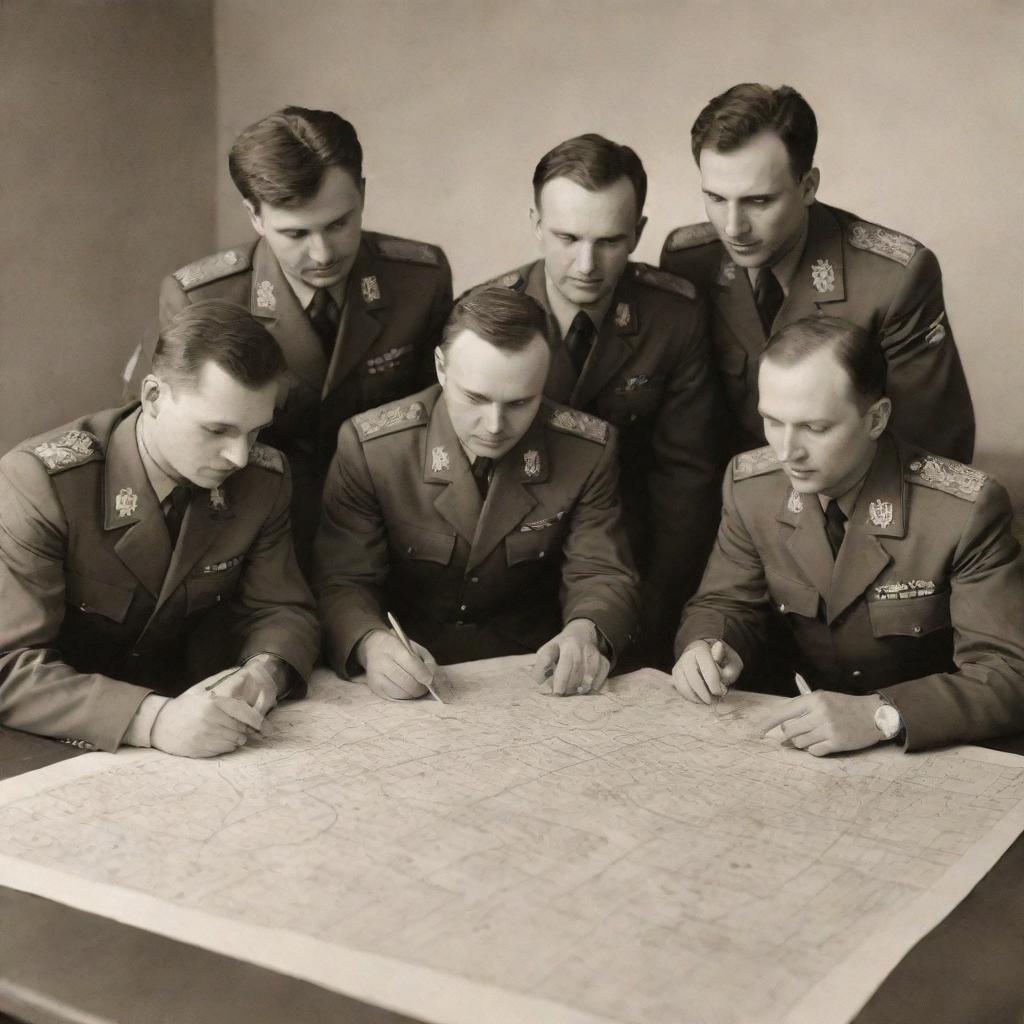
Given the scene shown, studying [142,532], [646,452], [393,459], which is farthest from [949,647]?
[142,532]

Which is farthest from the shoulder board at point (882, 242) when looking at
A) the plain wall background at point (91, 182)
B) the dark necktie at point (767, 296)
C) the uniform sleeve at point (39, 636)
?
the plain wall background at point (91, 182)

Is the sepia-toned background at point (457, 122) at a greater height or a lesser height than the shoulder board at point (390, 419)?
greater

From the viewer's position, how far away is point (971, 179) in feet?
12.5

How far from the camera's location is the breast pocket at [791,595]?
8.12 ft

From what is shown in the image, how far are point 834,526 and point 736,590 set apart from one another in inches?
9.6

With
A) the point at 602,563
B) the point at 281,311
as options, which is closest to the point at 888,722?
the point at 602,563

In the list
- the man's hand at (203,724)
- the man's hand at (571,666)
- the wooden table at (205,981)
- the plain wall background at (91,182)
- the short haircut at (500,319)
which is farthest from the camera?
the plain wall background at (91,182)

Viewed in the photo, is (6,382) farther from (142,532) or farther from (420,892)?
(420,892)

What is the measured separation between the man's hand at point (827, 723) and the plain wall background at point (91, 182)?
9.64 feet

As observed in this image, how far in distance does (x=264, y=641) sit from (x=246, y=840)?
674mm

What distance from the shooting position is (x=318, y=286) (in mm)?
2822

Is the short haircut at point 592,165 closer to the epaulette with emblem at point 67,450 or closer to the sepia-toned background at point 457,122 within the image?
the epaulette with emblem at point 67,450

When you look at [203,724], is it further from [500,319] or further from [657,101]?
[657,101]

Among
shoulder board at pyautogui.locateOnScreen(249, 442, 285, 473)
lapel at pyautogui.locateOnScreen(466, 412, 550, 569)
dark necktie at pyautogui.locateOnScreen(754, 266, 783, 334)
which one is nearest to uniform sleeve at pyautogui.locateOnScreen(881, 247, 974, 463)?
dark necktie at pyautogui.locateOnScreen(754, 266, 783, 334)
